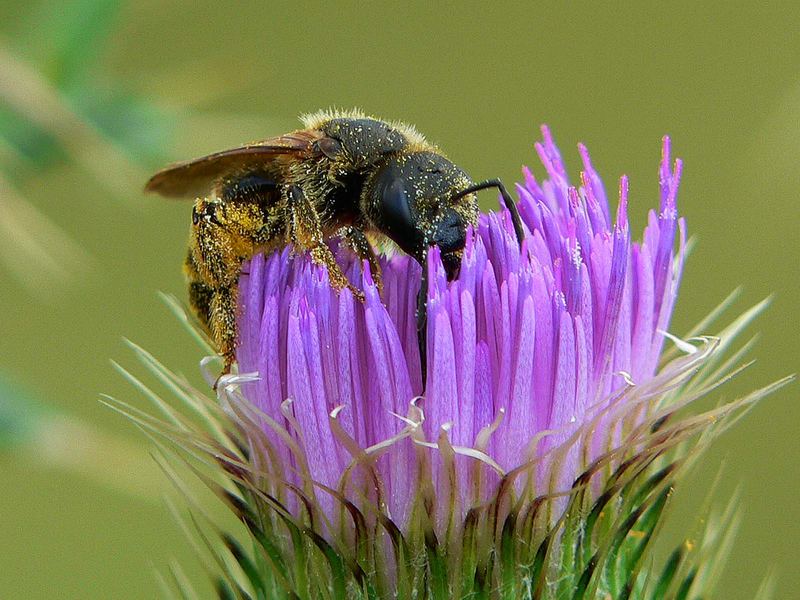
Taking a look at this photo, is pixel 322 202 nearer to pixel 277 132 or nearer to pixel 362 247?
pixel 362 247

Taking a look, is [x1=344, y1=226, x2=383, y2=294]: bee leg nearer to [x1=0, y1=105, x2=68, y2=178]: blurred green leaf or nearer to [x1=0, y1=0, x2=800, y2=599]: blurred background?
[x1=0, y1=0, x2=800, y2=599]: blurred background

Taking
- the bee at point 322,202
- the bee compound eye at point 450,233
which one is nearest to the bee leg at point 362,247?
the bee at point 322,202

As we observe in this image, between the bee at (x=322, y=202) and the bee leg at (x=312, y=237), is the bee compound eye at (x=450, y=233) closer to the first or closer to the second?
the bee at (x=322, y=202)

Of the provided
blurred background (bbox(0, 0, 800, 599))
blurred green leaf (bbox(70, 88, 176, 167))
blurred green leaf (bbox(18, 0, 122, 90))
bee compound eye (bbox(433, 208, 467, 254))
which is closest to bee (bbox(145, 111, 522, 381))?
bee compound eye (bbox(433, 208, 467, 254))

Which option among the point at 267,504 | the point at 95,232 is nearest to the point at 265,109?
the point at 95,232

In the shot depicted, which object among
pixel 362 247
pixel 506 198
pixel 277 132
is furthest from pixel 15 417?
pixel 277 132

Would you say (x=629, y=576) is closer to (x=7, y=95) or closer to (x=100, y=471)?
(x=100, y=471)
